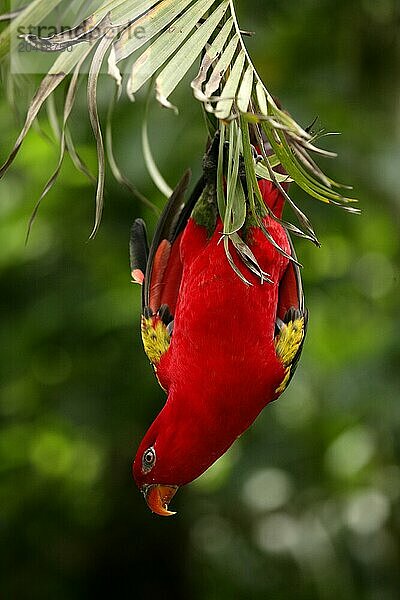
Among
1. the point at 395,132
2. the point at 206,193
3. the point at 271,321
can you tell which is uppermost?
the point at 206,193

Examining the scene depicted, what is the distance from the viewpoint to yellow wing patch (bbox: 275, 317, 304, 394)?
1184 mm

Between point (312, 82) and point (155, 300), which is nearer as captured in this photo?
point (155, 300)

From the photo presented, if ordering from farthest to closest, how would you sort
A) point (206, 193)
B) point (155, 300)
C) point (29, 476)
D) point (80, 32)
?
point (29, 476) < point (155, 300) < point (206, 193) < point (80, 32)

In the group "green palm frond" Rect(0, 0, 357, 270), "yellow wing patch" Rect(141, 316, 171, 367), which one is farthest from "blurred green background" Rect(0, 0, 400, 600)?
"green palm frond" Rect(0, 0, 357, 270)

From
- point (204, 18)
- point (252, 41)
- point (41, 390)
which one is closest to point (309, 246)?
point (252, 41)

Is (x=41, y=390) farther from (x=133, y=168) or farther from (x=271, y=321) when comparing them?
(x=271, y=321)

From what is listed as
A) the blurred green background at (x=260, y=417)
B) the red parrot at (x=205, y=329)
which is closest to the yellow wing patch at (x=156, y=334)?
the red parrot at (x=205, y=329)

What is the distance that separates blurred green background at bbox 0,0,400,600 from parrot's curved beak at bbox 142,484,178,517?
0.99 metres

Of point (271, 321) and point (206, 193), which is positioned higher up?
point (206, 193)

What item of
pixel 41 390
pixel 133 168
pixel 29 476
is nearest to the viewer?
pixel 133 168

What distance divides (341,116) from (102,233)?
728 millimetres

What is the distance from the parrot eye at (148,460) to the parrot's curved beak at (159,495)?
3cm

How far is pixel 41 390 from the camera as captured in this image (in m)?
2.75

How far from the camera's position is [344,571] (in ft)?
9.67
